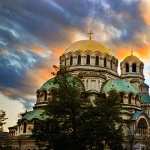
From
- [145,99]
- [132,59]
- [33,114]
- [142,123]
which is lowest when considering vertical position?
[142,123]

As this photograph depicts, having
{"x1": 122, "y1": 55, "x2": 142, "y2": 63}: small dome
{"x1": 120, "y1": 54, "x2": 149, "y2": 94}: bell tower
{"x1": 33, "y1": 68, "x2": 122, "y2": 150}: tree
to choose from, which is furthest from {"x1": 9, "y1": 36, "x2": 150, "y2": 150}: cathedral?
{"x1": 33, "y1": 68, "x2": 122, "y2": 150}: tree

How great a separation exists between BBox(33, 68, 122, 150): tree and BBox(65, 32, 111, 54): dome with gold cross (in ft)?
87.2

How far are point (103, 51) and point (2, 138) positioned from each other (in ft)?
64.9

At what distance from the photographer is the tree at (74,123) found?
39.6 m

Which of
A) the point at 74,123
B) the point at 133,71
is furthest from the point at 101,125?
the point at 133,71

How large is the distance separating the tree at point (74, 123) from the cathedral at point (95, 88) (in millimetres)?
17152

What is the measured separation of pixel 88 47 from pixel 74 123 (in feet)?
99.7

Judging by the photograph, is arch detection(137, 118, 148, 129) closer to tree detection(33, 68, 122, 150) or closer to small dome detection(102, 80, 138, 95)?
small dome detection(102, 80, 138, 95)

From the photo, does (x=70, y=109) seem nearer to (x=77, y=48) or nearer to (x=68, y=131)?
(x=68, y=131)

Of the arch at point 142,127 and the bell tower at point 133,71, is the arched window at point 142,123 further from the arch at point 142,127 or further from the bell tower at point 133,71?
the bell tower at point 133,71

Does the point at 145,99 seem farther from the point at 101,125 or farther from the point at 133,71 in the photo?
the point at 101,125

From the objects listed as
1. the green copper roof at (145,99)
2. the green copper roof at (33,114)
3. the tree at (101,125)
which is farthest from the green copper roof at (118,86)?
the tree at (101,125)

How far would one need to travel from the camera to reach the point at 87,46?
6931 centimetres

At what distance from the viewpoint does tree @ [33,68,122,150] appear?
39625mm
